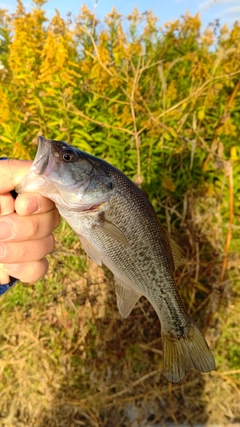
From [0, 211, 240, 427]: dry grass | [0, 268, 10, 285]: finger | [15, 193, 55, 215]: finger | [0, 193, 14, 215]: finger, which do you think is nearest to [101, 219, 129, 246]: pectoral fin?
[15, 193, 55, 215]: finger

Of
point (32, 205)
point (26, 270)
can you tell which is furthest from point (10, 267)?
point (32, 205)

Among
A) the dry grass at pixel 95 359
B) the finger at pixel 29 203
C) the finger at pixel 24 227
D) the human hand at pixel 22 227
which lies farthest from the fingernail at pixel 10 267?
the dry grass at pixel 95 359

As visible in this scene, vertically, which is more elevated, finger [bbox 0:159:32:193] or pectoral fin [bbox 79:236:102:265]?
finger [bbox 0:159:32:193]

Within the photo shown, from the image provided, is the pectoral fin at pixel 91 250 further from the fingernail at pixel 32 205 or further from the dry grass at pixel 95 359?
the dry grass at pixel 95 359

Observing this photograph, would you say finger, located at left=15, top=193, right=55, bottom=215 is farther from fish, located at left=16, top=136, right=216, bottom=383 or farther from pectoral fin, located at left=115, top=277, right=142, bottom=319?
pectoral fin, located at left=115, top=277, right=142, bottom=319

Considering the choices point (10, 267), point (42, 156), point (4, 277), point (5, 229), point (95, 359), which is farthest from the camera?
point (95, 359)

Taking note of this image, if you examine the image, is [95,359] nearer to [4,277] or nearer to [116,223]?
[4,277]

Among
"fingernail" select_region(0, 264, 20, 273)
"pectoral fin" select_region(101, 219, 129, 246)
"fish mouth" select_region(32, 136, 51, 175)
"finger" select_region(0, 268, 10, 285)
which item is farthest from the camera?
"finger" select_region(0, 268, 10, 285)
